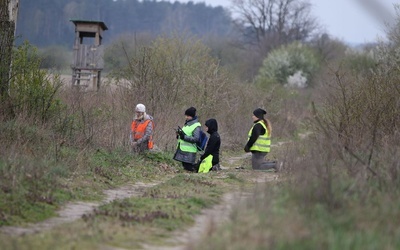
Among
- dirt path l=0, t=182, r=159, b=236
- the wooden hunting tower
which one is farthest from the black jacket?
the wooden hunting tower

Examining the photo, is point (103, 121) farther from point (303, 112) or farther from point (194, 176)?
point (303, 112)

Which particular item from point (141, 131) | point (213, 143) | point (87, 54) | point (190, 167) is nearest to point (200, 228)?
point (213, 143)

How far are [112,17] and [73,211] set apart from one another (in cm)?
10200

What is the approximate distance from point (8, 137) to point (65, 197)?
11.8ft

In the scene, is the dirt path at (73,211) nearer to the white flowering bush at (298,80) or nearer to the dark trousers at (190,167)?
the dark trousers at (190,167)

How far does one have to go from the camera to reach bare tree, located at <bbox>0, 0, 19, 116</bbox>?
53.1ft

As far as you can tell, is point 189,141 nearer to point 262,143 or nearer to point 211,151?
point 211,151

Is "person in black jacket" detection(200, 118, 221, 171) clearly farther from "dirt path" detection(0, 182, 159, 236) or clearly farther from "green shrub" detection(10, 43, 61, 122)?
"green shrub" detection(10, 43, 61, 122)

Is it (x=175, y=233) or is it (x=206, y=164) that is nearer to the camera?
(x=175, y=233)

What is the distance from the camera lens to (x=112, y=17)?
110m

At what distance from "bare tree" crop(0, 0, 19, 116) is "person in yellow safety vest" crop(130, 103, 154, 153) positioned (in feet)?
11.2

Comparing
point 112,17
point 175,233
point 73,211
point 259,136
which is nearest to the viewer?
point 175,233

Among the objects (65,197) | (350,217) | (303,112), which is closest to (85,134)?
(65,197)

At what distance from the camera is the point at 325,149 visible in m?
12.2
